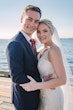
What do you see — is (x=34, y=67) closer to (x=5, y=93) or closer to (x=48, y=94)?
(x=48, y=94)

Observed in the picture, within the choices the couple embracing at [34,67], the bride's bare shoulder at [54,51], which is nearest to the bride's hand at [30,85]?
the couple embracing at [34,67]

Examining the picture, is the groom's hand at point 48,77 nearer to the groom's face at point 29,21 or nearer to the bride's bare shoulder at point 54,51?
the bride's bare shoulder at point 54,51

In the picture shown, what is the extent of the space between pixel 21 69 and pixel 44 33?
23.7 inches

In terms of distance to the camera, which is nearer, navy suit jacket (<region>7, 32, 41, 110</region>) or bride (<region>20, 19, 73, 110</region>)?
navy suit jacket (<region>7, 32, 41, 110</region>)

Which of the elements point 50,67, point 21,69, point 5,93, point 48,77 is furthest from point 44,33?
point 5,93

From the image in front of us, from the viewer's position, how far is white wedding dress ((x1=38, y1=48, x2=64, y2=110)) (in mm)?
2672

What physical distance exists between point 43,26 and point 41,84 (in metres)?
0.64

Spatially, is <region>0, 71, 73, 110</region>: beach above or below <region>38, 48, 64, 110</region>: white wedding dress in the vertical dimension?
below

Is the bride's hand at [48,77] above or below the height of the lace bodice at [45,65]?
below

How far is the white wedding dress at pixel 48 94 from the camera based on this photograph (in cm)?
267

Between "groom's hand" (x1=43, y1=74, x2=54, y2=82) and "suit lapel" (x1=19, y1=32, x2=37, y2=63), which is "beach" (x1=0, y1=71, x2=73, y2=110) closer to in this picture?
"groom's hand" (x1=43, y1=74, x2=54, y2=82)

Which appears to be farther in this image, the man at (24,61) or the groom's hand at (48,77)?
the groom's hand at (48,77)

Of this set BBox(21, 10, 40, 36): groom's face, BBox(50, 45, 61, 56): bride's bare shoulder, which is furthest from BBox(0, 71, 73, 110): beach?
BBox(21, 10, 40, 36): groom's face

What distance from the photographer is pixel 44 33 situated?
2732mm
